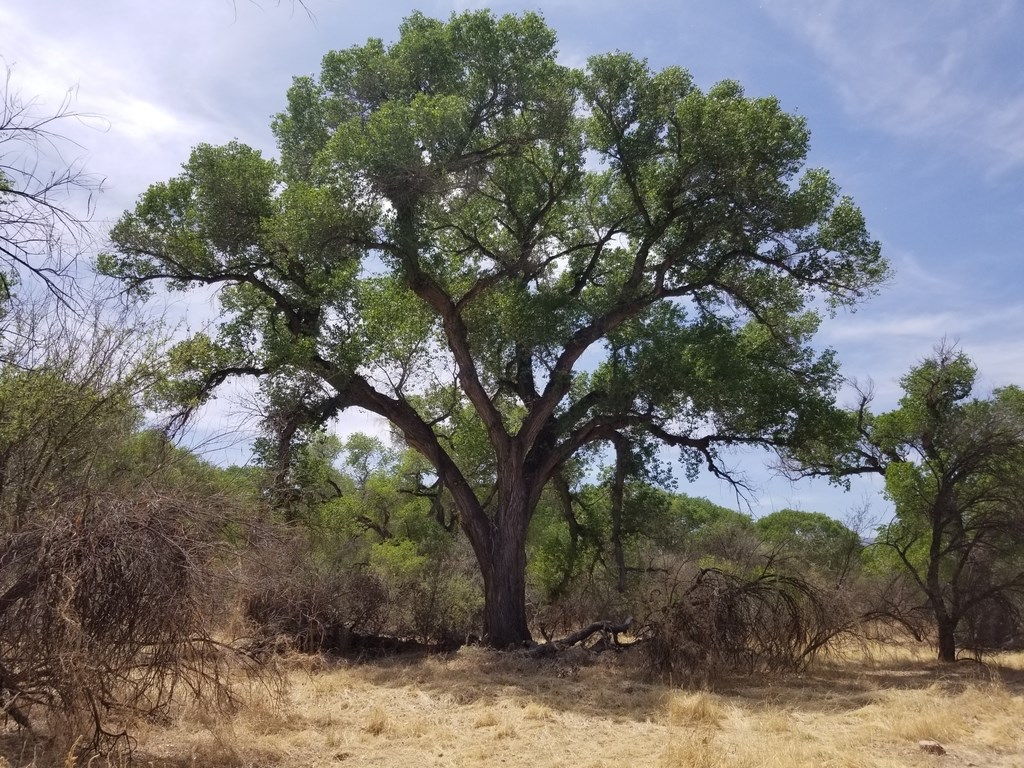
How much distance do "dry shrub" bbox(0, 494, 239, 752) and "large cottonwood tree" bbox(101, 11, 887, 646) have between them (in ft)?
26.8

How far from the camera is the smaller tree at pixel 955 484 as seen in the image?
14.3 metres

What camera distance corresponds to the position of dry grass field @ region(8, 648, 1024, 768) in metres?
7.21

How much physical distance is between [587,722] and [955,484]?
995 centimetres

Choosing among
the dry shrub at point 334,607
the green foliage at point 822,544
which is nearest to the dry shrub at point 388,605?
the dry shrub at point 334,607

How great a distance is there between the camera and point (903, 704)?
10008mm

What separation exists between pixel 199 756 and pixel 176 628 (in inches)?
63.1

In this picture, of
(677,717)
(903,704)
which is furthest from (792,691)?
(677,717)

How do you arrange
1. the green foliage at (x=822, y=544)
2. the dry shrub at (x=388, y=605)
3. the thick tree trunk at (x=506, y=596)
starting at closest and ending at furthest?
the thick tree trunk at (x=506, y=596)
the dry shrub at (x=388, y=605)
the green foliage at (x=822, y=544)

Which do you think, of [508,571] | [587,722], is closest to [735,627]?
[587,722]

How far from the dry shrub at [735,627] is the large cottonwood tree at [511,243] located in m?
3.28

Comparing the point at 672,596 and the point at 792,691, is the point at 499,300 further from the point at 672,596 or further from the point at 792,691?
the point at 792,691

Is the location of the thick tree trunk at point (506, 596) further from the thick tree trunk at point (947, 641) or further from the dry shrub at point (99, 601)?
the dry shrub at point (99, 601)

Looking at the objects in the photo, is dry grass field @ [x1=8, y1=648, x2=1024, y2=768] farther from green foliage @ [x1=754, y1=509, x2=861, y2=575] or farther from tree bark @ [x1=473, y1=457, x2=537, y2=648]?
green foliage @ [x1=754, y1=509, x2=861, y2=575]

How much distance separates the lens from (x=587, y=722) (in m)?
9.25
